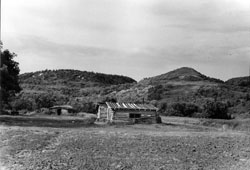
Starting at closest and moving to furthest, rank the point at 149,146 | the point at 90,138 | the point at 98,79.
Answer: the point at 149,146
the point at 90,138
the point at 98,79

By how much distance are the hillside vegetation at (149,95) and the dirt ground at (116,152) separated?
130ft

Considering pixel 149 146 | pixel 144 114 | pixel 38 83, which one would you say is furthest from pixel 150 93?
pixel 149 146

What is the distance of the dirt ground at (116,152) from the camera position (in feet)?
44.8

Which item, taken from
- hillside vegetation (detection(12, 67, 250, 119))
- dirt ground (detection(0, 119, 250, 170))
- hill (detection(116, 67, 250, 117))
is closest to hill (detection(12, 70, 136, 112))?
hillside vegetation (detection(12, 67, 250, 119))

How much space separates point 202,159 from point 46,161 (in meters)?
7.24

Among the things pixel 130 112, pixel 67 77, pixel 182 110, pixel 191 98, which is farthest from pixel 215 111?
pixel 67 77

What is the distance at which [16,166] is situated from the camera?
1317 centimetres

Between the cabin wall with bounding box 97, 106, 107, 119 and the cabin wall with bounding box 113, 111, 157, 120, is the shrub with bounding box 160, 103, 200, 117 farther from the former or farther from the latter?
the cabin wall with bounding box 113, 111, 157, 120

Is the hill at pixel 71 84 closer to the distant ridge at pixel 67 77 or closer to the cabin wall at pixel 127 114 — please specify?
the distant ridge at pixel 67 77

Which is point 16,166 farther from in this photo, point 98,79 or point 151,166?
point 98,79

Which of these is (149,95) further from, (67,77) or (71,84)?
(67,77)

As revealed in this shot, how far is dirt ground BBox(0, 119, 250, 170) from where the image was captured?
1366cm

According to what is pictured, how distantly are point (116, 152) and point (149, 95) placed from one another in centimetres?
8824

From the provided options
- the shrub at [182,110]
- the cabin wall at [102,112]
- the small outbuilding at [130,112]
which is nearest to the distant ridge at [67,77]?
the shrub at [182,110]
